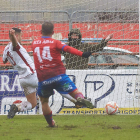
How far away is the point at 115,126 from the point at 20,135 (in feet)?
5.45

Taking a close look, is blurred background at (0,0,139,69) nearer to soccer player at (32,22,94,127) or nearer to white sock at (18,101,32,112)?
white sock at (18,101,32,112)

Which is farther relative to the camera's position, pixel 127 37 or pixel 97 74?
pixel 127 37

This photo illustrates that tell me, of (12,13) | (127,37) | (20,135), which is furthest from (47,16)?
(20,135)

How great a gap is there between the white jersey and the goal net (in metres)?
1.46

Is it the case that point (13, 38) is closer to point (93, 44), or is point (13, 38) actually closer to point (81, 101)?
point (81, 101)

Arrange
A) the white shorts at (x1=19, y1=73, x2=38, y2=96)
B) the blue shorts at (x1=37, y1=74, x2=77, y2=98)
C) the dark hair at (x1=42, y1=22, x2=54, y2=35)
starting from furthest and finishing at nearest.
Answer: the white shorts at (x1=19, y1=73, x2=38, y2=96) → the dark hair at (x1=42, y1=22, x2=54, y2=35) → the blue shorts at (x1=37, y1=74, x2=77, y2=98)

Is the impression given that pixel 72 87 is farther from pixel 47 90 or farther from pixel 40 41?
pixel 40 41

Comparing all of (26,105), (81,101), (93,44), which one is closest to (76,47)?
(93,44)

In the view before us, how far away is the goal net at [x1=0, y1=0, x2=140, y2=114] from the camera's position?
7430 millimetres

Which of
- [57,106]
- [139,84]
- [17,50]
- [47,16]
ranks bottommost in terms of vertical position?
[57,106]

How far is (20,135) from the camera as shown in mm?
4477

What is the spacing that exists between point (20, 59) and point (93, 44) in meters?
2.52

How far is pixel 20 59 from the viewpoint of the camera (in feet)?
19.8

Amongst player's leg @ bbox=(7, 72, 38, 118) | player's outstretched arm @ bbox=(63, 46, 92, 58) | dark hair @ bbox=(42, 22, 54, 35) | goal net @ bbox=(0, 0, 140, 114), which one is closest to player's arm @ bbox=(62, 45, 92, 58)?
player's outstretched arm @ bbox=(63, 46, 92, 58)
